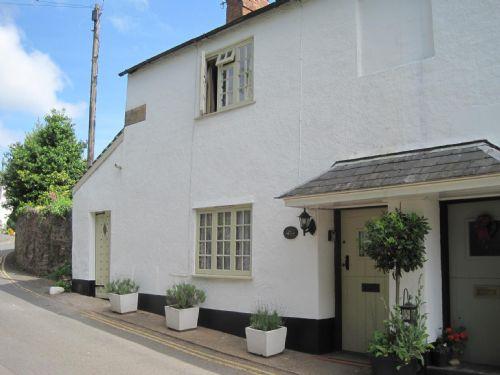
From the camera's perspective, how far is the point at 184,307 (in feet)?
32.8

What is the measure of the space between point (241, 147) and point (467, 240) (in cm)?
457

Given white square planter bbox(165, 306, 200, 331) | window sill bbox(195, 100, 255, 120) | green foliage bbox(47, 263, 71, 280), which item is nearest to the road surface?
white square planter bbox(165, 306, 200, 331)

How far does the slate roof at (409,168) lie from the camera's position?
5969mm

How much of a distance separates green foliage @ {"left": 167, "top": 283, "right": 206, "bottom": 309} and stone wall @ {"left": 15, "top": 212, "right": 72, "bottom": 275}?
8073 mm

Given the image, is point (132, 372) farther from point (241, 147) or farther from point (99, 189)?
point (99, 189)

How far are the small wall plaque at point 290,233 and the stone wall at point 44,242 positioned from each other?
1065 centimetres

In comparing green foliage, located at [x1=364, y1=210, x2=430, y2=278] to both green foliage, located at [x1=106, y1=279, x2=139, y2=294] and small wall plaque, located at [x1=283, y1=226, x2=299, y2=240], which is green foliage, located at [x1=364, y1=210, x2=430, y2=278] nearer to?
small wall plaque, located at [x1=283, y1=226, x2=299, y2=240]

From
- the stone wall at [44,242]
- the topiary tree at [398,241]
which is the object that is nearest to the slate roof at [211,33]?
the topiary tree at [398,241]

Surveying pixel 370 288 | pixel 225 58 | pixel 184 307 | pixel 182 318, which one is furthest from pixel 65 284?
pixel 370 288

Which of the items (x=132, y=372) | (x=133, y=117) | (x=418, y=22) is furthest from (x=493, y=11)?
(x=133, y=117)

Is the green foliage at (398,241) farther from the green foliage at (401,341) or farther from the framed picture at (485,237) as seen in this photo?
the framed picture at (485,237)

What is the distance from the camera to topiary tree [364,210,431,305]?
20.8ft

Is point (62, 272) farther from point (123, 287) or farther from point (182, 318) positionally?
point (182, 318)

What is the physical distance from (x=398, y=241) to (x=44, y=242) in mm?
15315
